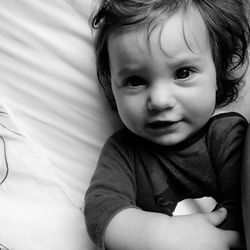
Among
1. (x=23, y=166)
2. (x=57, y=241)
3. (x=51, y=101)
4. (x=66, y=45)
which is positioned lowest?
(x=57, y=241)

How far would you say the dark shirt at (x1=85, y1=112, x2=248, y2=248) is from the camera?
1.02m

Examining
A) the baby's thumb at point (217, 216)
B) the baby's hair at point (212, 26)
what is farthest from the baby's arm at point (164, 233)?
the baby's hair at point (212, 26)

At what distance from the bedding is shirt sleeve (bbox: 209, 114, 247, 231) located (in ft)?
0.25

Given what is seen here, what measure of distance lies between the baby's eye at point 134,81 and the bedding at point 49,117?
0.48ft

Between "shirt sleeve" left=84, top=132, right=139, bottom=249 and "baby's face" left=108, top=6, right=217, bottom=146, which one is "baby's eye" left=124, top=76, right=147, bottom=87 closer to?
"baby's face" left=108, top=6, right=217, bottom=146

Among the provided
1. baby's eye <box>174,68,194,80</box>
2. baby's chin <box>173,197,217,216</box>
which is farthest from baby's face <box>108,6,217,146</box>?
baby's chin <box>173,197,217,216</box>

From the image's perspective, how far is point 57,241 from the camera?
106cm

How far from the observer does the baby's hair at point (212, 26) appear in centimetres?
94

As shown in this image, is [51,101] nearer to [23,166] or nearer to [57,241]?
[23,166]

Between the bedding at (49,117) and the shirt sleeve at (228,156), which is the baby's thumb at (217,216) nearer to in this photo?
the shirt sleeve at (228,156)

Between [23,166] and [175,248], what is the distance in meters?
0.38

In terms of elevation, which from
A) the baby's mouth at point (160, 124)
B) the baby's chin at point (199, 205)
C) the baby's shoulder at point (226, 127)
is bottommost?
the baby's chin at point (199, 205)

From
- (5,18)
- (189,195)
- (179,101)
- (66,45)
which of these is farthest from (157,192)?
A: (5,18)

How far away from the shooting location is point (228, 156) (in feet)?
3.36
